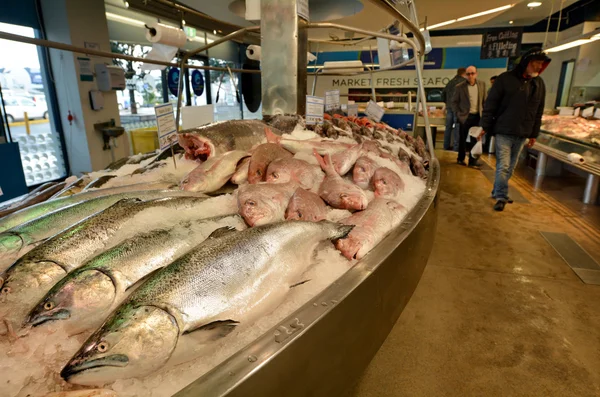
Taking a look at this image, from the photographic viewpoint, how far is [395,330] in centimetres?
229

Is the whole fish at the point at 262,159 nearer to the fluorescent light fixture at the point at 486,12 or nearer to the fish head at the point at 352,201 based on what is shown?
the fish head at the point at 352,201

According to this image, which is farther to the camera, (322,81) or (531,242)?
(322,81)

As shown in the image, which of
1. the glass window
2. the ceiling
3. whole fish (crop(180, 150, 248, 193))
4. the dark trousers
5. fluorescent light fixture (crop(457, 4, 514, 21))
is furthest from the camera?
fluorescent light fixture (crop(457, 4, 514, 21))

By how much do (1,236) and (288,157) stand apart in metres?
1.34

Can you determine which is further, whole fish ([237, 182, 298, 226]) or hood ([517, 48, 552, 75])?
hood ([517, 48, 552, 75])

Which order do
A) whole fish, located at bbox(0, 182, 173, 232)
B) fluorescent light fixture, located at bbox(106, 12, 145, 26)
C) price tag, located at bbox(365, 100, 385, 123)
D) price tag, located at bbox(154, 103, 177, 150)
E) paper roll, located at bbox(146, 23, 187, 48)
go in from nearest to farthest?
whole fish, located at bbox(0, 182, 173, 232)
price tag, located at bbox(154, 103, 177, 150)
paper roll, located at bbox(146, 23, 187, 48)
price tag, located at bbox(365, 100, 385, 123)
fluorescent light fixture, located at bbox(106, 12, 145, 26)

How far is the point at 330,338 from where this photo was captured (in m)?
1.09

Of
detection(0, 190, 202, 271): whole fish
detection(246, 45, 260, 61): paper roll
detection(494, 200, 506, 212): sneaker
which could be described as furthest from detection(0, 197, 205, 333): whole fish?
detection(494, 200, 506, 212): sneaker

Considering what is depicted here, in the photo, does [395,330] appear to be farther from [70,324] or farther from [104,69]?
[104,69]

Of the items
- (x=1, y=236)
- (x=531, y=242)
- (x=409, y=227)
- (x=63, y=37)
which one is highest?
(x=63, y=37)

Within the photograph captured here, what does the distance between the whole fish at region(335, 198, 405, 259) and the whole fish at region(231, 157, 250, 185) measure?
60 centimetres

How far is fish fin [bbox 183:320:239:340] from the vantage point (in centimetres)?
87

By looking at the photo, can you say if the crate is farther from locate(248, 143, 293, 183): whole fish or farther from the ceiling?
locate(248, 143, 293, 183): whole fish

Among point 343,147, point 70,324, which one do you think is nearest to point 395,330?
point 343,147
